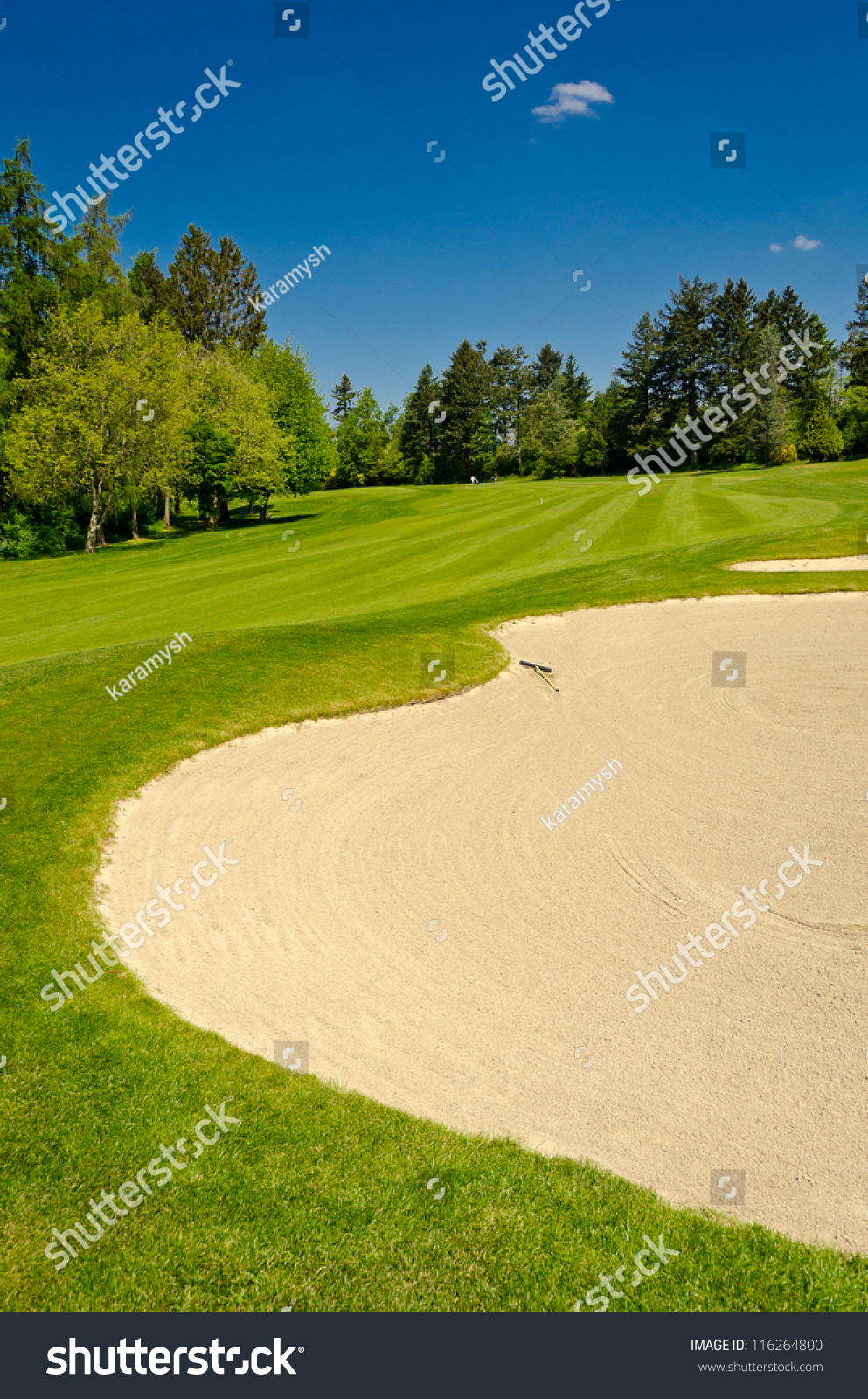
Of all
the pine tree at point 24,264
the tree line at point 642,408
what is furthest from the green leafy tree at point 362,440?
the pine tree at point 24,264

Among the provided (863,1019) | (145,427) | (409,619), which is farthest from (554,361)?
(863,1019)

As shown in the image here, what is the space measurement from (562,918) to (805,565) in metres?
18.9

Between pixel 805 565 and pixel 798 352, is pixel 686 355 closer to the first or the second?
pixel 798 352

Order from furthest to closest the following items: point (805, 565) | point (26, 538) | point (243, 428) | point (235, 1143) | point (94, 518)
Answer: point (243, 428)
point (26, 538)
point (94, 518)
point (805, 565)
point (235, 1143)

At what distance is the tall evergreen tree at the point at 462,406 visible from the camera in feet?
343

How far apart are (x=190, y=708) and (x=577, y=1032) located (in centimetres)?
943

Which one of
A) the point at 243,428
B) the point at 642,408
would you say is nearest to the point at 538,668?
the point at 243,428

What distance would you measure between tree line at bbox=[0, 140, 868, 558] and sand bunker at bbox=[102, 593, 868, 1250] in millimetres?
28841

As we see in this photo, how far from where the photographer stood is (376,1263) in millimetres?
4703

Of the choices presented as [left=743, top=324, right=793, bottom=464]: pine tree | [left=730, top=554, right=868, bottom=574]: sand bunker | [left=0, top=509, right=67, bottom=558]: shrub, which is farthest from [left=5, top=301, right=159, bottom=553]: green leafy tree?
[left=743, top=324, right=793, bottom=464]: pine tree

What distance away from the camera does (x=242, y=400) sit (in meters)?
56.7

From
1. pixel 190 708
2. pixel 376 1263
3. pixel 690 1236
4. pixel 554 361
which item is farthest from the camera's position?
pixel 554 361

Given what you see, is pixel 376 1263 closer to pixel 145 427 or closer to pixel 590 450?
pixel 145 427

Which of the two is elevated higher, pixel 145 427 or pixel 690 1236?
pixel 145 427
